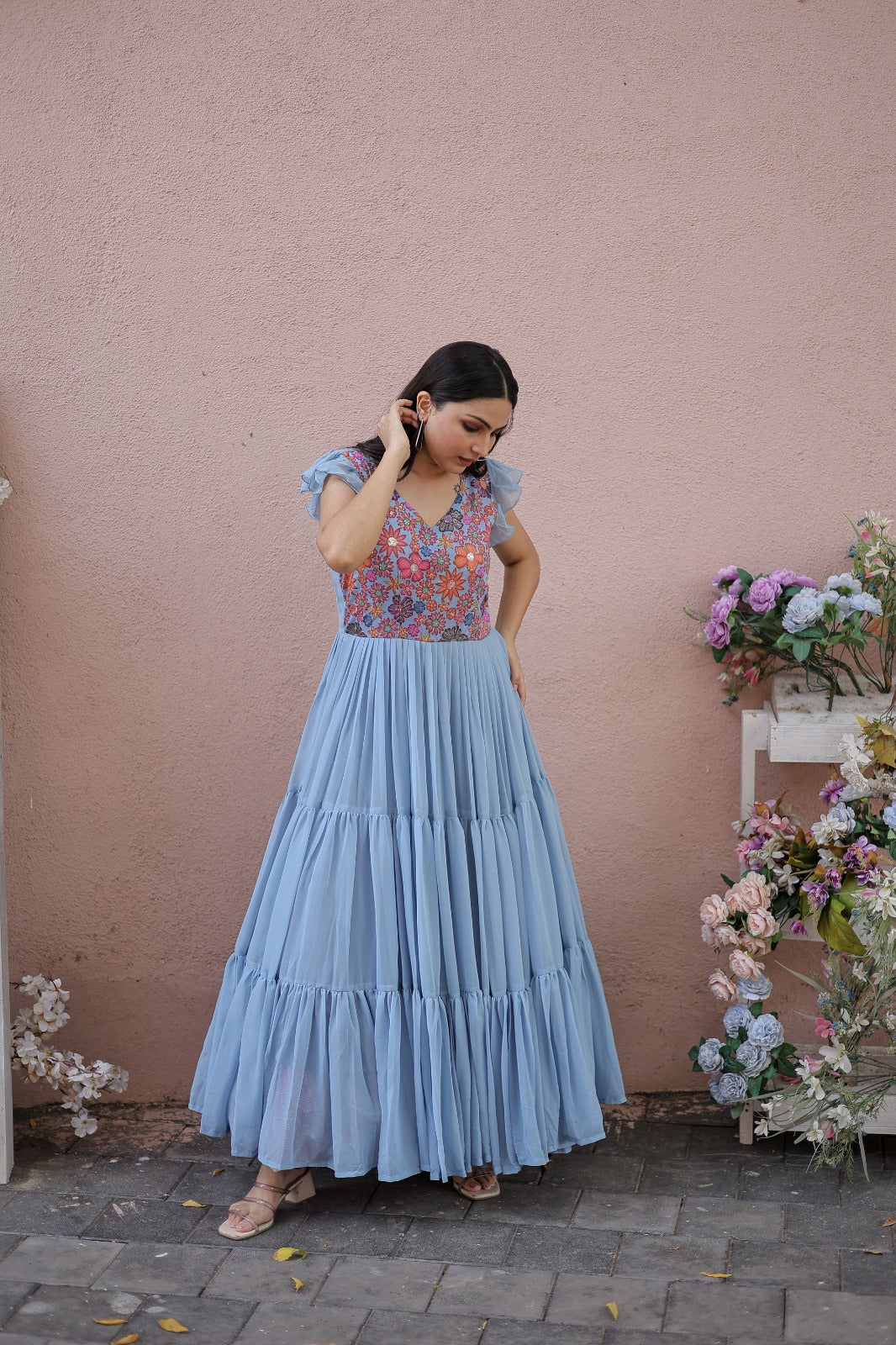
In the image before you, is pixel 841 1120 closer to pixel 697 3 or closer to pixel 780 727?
pixel 780 727

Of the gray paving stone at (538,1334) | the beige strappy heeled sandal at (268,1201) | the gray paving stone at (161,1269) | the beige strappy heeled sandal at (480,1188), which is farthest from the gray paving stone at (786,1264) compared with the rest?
the gray paving stone at (161,1269)

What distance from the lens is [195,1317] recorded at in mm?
2316

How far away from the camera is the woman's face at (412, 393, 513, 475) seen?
8.25 feet

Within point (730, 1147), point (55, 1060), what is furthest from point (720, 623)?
point (55, 1060)

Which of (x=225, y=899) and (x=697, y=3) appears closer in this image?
(x=697, y=3)

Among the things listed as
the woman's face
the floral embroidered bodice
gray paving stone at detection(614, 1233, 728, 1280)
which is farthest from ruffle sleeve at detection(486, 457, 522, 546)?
gray paving stone at detection(614, 1233, 728, 1280)

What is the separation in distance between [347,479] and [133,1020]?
1563 mm

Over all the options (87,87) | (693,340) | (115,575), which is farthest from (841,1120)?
(87,87)

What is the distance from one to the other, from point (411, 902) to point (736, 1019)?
83 cm

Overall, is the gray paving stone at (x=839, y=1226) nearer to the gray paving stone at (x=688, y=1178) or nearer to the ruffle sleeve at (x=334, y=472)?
the gray paving stone at (x=688, y=1178)

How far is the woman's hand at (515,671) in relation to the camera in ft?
9.43

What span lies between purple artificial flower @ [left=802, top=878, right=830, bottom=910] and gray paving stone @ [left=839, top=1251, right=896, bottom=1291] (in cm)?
66

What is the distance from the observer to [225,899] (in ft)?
10.7

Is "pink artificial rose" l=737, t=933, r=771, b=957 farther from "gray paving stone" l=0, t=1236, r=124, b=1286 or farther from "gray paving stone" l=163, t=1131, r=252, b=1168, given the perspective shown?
"gray paving stone" l=0, t=1236, r=124, b=1286
